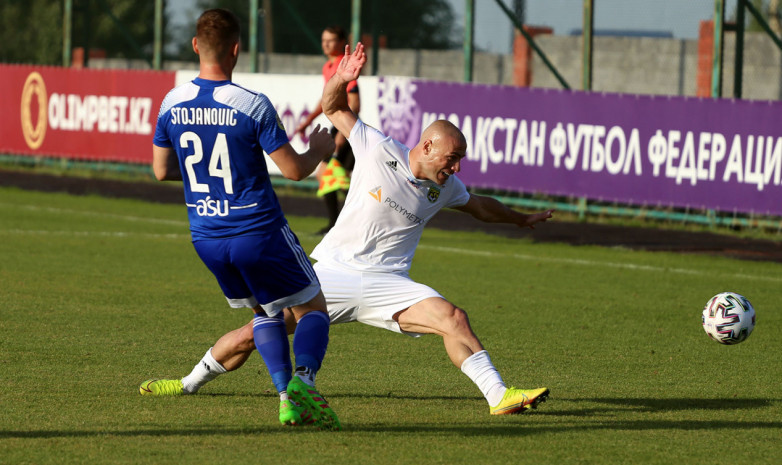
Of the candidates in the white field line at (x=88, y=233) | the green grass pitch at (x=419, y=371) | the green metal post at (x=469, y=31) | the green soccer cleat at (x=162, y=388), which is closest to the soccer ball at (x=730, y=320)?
the green grass pitch at (x=419, y=371)

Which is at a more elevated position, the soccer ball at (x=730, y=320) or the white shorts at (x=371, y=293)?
the white shorts at (x=371, y=293)

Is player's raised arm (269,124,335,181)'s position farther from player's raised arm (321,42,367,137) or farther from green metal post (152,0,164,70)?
green metal post (152,0,164,70)

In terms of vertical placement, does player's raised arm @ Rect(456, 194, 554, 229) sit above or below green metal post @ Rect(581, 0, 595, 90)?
below

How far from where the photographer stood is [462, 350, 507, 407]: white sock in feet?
21.0

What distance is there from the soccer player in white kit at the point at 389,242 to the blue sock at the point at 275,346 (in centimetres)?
44

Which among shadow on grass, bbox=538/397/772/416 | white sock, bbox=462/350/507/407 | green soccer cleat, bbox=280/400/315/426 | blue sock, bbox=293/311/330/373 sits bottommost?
shadow on grass, bbox=538/397/772/416

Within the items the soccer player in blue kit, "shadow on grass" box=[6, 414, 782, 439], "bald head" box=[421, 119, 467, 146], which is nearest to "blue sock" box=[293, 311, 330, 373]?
the soccer player in blue kit

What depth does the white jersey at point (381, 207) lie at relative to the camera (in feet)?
21.9

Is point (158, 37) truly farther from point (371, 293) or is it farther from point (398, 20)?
point (371, 293)

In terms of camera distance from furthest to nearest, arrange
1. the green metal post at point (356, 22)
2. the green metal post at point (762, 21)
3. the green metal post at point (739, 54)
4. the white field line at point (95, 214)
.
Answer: the green metal post at point (356, 22)
the green metal post at point (739, 54)
the green metal post at point (762, 21)
the white field line at point (95, 214)

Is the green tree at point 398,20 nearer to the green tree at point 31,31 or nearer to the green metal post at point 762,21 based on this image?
the green tree at point 31,31

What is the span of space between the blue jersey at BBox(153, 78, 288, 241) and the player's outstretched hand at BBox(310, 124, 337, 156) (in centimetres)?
24

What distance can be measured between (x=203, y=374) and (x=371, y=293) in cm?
97

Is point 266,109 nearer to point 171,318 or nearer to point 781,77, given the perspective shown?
point 171,318
